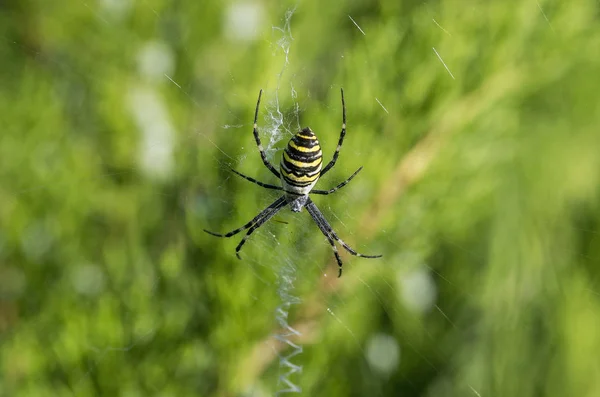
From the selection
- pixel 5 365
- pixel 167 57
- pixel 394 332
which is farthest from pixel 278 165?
pixel 5 365

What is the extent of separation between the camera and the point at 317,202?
1932mm

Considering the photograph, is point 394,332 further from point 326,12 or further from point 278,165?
point 326,12

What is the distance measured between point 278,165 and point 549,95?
882 mm

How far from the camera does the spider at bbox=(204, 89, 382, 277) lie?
1491 mm

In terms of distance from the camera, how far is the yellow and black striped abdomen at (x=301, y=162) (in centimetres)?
165

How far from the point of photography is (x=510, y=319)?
151 centimetres

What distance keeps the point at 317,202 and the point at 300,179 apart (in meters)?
0.10

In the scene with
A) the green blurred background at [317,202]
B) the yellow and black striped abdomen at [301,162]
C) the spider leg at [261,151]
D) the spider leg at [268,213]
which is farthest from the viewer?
the spider leg at [268,213]

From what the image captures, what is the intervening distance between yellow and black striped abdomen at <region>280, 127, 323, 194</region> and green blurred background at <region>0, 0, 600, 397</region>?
0.06 m

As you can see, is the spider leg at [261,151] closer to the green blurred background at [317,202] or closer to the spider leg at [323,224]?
the green blurred background at [317,202]

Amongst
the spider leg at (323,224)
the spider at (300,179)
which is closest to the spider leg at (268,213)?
the spider at (300,179)

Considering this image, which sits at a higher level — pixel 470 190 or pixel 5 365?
pixel 5 365

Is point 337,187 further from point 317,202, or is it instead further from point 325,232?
point 317,202

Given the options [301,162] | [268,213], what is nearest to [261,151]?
[301,162]
